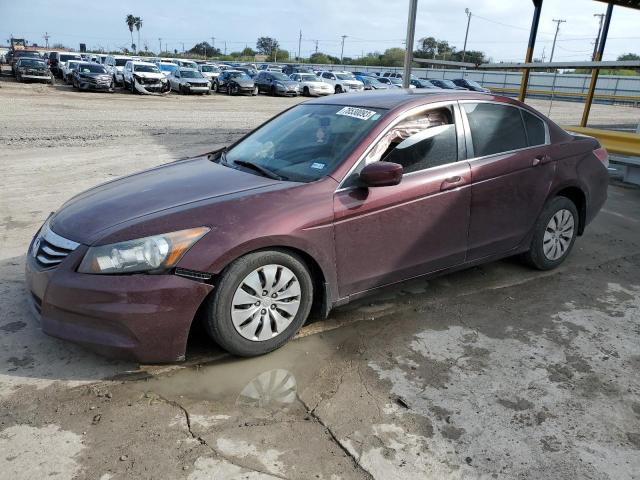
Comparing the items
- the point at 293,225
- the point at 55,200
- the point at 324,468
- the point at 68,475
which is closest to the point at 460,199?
the point at 293,225

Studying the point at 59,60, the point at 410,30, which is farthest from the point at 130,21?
the point at 410,30

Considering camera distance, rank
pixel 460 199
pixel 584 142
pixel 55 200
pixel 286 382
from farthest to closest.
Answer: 1. pixel 55 200
2. pixel 584 142
3. pixel 460 199
4. pixel 286 382

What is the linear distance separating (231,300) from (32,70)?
109ft

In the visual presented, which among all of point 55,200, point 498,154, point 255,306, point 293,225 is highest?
point 498,154

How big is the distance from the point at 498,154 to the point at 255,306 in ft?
7.70

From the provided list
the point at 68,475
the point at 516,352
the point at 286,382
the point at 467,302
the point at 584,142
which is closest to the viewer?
the point at 68,475

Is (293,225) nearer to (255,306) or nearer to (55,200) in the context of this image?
(255,306)

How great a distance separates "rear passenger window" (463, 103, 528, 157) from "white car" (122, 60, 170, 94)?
2549 centimetres

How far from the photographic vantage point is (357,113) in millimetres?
3910

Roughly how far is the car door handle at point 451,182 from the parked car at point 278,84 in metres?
29.1

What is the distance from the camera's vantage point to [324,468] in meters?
2.38

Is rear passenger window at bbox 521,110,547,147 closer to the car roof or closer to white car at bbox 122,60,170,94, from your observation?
the car roof

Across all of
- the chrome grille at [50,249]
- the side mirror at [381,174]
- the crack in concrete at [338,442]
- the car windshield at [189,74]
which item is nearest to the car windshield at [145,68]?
the car windshield at [189,74]

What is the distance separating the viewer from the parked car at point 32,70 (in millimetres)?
30125
